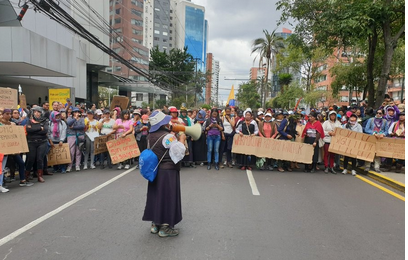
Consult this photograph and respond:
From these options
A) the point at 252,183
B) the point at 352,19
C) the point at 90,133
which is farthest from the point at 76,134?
the point at 352,19

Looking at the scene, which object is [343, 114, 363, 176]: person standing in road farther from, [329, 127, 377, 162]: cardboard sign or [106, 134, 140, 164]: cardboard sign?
[106, 134, 140, 164]: cardboard sign

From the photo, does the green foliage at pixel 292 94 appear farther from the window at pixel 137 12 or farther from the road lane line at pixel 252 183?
the window at pixel 137 12

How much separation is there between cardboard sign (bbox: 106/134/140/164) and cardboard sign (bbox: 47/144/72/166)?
3.83ft

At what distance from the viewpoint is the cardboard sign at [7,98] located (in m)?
10.3

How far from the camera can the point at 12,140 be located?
6.85 m

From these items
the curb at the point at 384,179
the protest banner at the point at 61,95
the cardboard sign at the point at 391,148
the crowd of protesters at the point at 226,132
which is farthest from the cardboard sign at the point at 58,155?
the cardboard sign at the point at 391,148

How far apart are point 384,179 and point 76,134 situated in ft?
29.0

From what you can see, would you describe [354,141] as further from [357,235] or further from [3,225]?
[3,225]

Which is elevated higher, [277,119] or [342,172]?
[277,119]

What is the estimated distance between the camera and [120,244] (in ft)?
12.9

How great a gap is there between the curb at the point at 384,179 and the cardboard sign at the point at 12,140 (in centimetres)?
898

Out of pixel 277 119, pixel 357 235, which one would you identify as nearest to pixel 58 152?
pixel 277 119

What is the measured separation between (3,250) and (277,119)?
8034 mm

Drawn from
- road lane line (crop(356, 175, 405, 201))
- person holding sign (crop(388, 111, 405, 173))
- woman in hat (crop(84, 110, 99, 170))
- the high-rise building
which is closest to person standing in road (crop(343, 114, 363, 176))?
road lane line (crop(356, 175, 405, 201))
